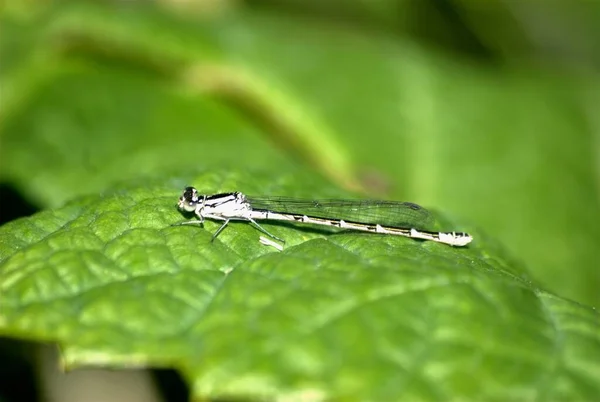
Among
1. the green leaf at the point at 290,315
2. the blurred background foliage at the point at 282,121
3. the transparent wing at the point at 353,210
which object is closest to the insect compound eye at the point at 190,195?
the transparent wing at the point at 353,210

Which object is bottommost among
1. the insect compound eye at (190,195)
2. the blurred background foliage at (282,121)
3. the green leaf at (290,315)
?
the green leaf at (290,315)

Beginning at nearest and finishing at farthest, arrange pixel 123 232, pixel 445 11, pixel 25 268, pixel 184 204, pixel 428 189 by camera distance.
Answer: pixel 25 268 → pixel 123 232 → pixel 184 204 → pixel 428 189 → pixel 445 11

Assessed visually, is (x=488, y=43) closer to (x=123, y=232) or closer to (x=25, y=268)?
(x=123, y=232)

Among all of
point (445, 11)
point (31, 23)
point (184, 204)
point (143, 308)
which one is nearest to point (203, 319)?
point (143, 308)

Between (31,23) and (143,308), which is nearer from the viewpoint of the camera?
(143,308)

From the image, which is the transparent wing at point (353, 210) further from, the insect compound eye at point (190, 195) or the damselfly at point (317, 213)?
the insect compound eye at point (190, 195)

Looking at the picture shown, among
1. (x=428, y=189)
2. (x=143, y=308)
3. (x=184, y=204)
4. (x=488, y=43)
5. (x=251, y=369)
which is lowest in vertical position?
(x=251, y=369)

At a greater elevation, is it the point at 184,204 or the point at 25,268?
the point at 184,204
